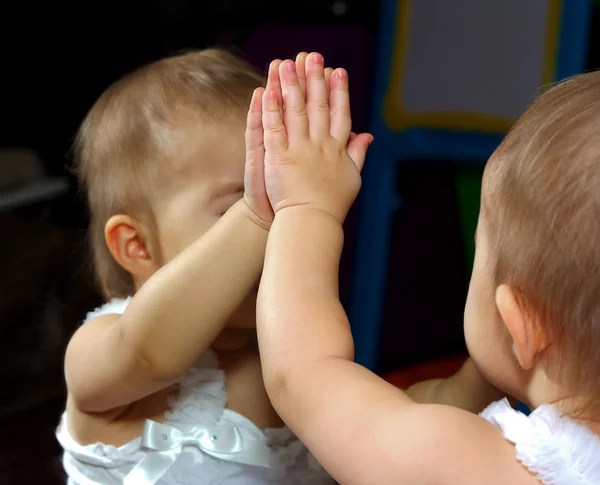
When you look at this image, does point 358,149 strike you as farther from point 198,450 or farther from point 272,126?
point 198,450

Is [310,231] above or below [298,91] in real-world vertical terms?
below

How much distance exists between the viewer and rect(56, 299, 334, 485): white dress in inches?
29.8

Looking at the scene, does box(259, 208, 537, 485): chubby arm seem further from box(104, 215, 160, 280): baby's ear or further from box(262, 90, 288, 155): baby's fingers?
box(104, 215, 160, 280): baby's ear

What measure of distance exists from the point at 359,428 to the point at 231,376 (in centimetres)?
29

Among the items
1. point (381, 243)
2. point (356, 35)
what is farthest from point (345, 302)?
point (356, 35)

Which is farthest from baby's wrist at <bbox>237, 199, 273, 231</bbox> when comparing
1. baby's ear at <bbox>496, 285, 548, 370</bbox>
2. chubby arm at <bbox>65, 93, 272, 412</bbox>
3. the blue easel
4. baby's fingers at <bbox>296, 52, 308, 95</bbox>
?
the blue easel

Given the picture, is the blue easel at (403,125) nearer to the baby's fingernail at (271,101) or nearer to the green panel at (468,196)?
the green panel at (468,196)

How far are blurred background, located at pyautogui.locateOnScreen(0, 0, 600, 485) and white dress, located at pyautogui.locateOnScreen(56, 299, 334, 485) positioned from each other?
0.62 meters

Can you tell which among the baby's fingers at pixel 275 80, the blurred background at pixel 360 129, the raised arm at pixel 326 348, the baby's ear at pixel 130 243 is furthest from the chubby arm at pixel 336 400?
the blurred background at pixel 360 129

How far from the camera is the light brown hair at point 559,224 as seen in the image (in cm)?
50

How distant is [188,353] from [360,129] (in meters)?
0.96

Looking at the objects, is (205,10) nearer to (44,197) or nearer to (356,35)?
(356,35)

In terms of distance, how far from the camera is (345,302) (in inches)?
62.8

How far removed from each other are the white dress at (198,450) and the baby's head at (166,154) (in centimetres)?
8
